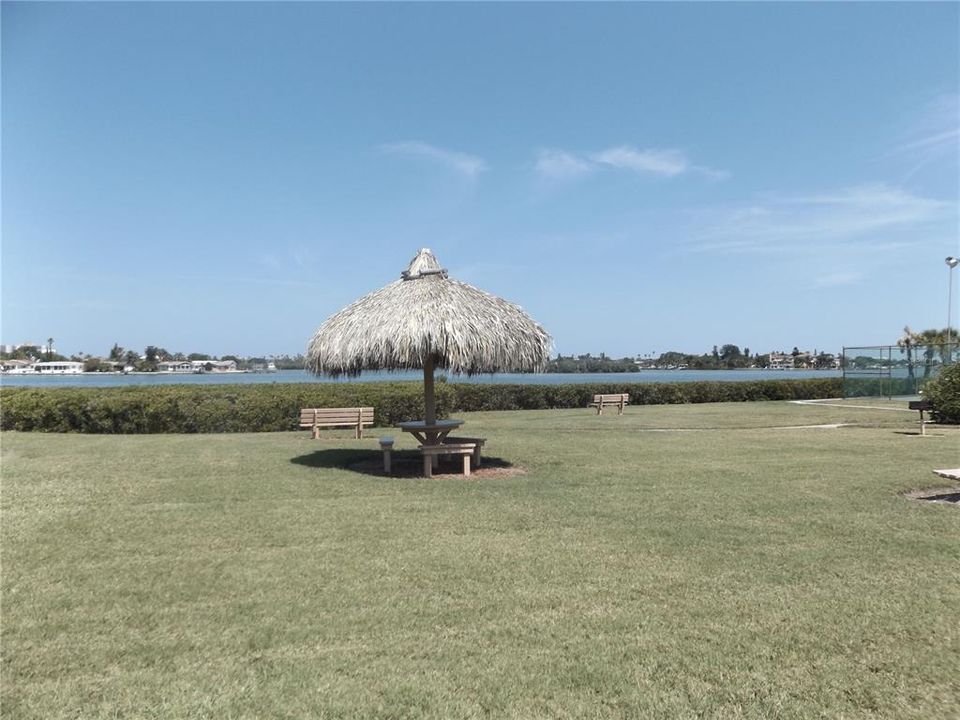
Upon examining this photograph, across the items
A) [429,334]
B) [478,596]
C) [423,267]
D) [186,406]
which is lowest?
[478,596]

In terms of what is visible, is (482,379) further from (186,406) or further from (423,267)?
(423,267)

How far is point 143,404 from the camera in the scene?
1644 cm

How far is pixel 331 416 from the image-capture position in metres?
15.0

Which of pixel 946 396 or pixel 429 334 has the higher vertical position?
pixel 429 334

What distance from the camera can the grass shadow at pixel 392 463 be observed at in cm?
1041

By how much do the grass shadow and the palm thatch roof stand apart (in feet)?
4.70

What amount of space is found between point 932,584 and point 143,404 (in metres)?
15.9

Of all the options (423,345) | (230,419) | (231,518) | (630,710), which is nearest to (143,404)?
(230,419)

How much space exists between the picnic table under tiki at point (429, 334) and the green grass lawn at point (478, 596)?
1.76m

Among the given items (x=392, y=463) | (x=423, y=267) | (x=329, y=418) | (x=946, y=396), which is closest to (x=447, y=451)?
(x=392, y=463)

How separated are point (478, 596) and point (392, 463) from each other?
272 inches

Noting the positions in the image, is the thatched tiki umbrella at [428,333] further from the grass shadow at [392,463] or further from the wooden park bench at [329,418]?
the wooden park bench at [329,418]

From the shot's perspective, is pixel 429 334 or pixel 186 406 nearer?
pixel 429 334

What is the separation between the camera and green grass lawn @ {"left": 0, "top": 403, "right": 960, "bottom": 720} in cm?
341
